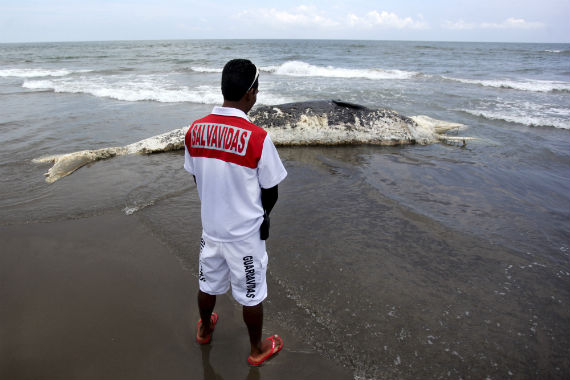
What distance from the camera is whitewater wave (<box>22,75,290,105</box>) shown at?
12.2 meters

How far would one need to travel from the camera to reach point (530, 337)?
2.36 meters

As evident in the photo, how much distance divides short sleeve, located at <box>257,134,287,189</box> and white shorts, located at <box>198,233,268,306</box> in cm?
34

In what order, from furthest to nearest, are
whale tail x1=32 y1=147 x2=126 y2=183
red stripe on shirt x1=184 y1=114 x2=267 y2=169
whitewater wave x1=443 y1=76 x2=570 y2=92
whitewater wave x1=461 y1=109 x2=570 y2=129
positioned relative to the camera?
whitewater wave x1=443 y1=76 x2=570 y2=92, whitewater wave x1=461 y1=109 x2=570 y2=129, whale tail x1=32 y1=147 x2=126 y2=183, red stripe on shirt x1=184 y1=114 x2=267 y2=169

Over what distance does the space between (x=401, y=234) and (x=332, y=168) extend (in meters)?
2.26

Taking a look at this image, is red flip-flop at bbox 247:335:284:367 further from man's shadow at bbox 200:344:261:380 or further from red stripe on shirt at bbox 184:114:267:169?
red stripe on shirt at bbox 184:114:267:169

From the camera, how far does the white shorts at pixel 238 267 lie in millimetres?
1865

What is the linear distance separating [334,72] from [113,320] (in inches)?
936

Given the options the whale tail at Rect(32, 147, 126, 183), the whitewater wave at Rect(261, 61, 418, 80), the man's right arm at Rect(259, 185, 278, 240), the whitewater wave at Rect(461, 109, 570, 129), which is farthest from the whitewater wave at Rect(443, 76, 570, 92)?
the man's right arm at Rect(259, 185, 278, 240)

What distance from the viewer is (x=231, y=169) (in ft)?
5.59

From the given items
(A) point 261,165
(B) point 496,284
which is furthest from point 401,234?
(A) point 261,165

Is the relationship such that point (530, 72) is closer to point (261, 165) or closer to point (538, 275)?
point (538, 275)

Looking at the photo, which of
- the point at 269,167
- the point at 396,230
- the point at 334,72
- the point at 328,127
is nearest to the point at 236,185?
the point at 269,167

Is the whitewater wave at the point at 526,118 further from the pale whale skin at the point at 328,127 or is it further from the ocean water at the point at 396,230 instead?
the pale whale skin at the point at 328,127

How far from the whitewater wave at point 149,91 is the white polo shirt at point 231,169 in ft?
34.0
